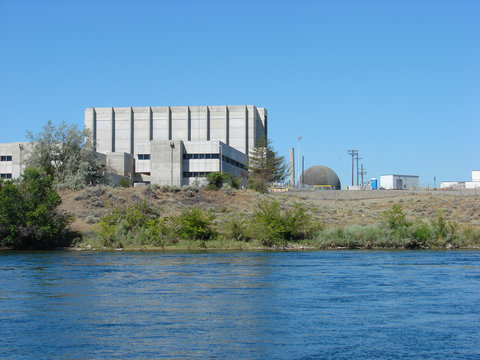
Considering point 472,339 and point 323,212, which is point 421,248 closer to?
point 323,212

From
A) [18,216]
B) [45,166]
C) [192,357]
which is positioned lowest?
[192,357]

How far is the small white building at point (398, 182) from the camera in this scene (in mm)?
123562

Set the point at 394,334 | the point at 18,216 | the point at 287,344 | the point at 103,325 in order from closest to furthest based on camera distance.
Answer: the point at 287,344 → the point at 394,334 → the point at 103,325 → the point at 18,216

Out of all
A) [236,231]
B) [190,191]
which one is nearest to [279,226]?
[236,231]

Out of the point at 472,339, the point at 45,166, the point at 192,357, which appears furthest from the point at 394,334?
the point at 45,166

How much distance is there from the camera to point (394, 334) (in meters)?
17.4

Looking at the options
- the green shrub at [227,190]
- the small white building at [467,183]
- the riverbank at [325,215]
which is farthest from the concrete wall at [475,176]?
the green shrub at [227,190]

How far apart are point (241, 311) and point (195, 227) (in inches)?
1250

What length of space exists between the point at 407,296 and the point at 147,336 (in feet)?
37.6

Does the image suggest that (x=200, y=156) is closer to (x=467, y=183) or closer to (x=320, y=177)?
(x=320, y=177)

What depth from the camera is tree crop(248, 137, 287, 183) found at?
97.6 m

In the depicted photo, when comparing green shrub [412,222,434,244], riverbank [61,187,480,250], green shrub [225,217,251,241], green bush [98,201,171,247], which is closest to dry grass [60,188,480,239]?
riverbank [61,187,480,250]

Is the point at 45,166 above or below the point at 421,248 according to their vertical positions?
above

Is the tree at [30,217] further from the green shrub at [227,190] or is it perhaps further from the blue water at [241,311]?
the green shrub at [227,190]
